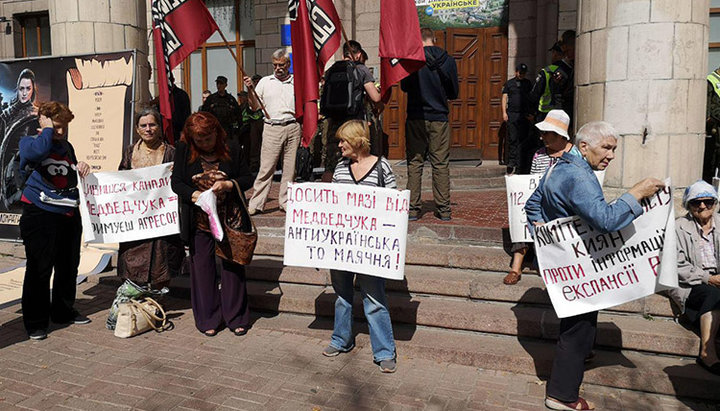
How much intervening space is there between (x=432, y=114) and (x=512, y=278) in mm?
2230

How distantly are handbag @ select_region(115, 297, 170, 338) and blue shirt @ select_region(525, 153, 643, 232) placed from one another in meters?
3.73

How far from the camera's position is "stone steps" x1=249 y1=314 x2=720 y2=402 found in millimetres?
4316

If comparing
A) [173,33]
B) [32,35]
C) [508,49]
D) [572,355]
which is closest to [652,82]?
[572,355]

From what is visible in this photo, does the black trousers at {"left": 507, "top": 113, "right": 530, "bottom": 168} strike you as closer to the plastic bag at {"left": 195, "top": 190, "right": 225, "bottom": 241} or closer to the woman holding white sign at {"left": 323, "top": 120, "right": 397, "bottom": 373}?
the woman holding white sign at {"left": 323, "top": 120, "right": 397, "bottom": 373}

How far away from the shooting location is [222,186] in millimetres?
5367

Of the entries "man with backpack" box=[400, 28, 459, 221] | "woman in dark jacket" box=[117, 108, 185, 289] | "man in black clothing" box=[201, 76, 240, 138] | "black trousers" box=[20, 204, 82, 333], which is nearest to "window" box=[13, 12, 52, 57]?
"man in black clothing" box=[201, 76, 240, 138]

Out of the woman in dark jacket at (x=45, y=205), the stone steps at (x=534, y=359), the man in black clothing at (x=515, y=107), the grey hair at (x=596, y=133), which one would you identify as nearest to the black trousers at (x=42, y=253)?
the woman in dark jacket at (x=45, y=205)

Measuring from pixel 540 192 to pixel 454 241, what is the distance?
2349mm

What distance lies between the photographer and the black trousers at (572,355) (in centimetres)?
399

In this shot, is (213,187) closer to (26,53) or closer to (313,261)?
(313,261)

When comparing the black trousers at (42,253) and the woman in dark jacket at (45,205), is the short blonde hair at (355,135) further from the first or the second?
the black trousers at (42,253)

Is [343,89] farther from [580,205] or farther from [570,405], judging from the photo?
[570,405]

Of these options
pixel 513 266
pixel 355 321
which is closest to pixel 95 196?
pixel 355 321

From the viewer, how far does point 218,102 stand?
10633 mm
